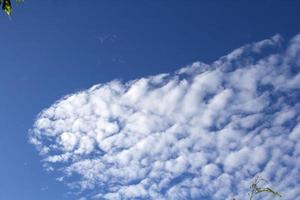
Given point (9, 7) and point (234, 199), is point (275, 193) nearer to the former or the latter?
point (234, 199)

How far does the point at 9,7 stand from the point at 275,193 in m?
8.59

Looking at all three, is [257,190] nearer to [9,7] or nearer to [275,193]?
[275,193]

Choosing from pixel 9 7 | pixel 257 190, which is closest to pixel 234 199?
pixel 257 190

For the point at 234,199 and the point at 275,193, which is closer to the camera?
the point at 275,193

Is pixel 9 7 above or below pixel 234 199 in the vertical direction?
above

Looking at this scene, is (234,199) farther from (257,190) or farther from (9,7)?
A: (9,7)

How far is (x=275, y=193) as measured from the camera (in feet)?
58.6

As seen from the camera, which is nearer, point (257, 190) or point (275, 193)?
point (275, 193)

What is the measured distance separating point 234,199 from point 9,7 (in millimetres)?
8306

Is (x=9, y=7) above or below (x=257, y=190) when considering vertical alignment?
above

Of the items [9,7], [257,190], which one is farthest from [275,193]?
[9,7]

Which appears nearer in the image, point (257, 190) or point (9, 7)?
point (9, 7)

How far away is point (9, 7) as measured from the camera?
17.5 metres

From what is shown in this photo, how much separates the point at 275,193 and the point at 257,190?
1.20 meters
